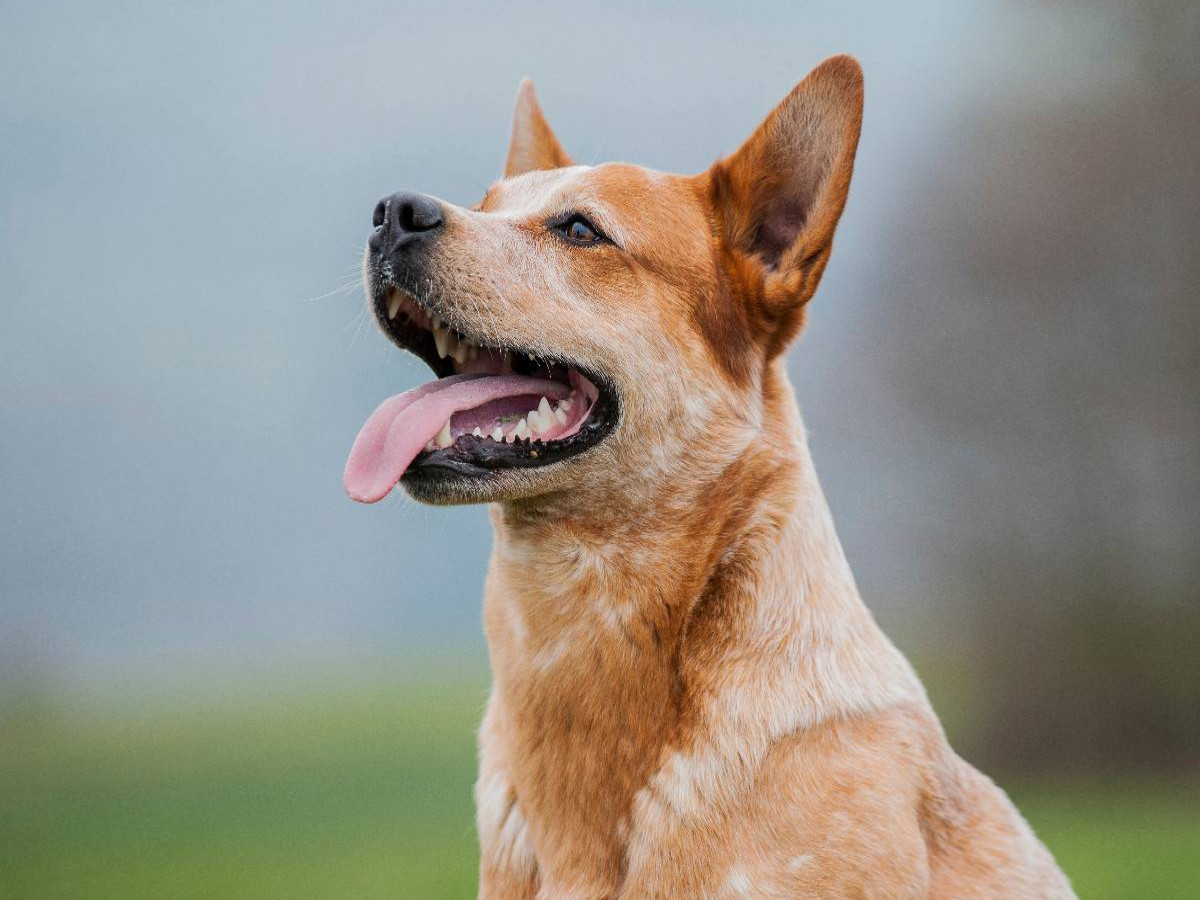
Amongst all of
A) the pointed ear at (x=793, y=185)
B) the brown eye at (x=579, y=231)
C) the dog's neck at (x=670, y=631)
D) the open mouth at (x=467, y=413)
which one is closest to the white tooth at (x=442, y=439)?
the open mouth at (x=467, y=413)

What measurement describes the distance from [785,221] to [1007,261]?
529 cm

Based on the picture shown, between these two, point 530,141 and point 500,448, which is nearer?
point 500,448

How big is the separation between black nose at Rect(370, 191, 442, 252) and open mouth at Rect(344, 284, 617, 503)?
14 cm

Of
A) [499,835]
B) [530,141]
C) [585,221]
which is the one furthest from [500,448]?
[530,141]

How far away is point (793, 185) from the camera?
3279 millimetres

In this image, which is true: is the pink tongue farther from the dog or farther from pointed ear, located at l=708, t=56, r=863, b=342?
pointed ear, located at l=708, t=56, r=863, b=342

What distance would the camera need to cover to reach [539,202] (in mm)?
3361

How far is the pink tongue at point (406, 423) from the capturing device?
2922 millimetres

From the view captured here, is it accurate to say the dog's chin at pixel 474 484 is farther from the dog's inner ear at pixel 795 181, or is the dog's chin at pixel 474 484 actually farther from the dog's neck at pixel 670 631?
the dog's inner ear at pixel 795 181

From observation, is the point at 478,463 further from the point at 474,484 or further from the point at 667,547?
the point at 667,547

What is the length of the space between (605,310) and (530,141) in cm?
106

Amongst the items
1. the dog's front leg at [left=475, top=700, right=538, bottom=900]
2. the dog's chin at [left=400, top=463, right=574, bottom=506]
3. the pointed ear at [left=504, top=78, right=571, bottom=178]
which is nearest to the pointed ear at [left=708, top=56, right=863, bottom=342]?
the pointed ear at [left=504, top=78, right=571, bottom=178]

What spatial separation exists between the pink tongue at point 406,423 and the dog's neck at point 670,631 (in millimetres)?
325

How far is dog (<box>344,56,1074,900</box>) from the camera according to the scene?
280 centimetres
